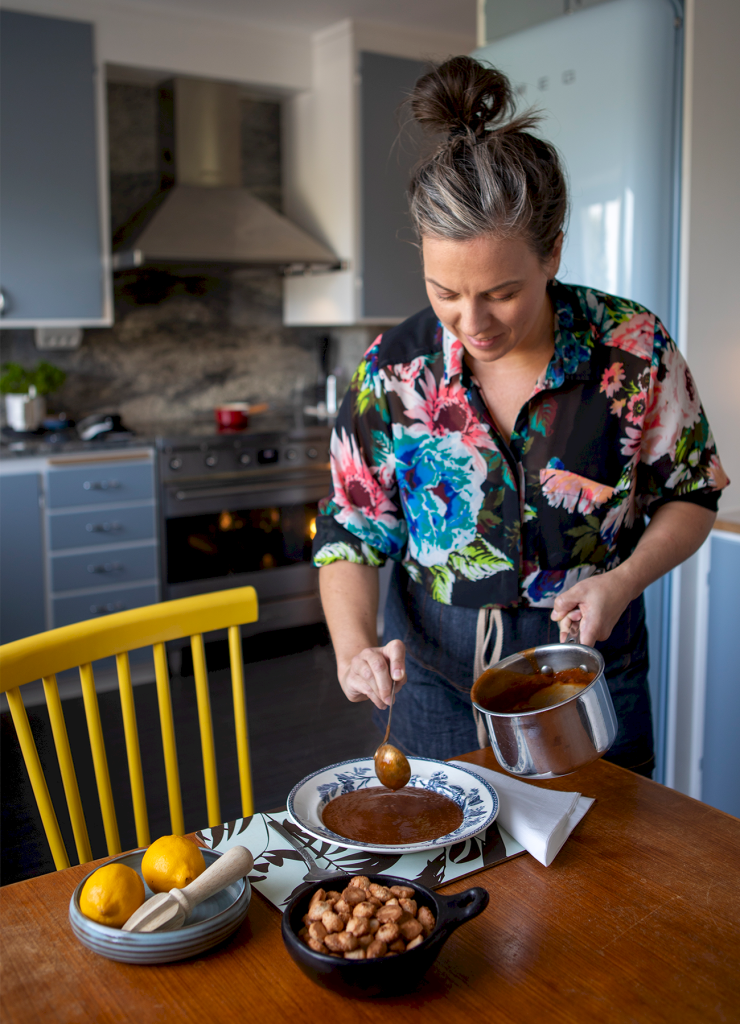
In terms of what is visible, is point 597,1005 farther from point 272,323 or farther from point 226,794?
point 272,323

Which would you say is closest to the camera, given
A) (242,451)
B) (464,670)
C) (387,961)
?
(387,961)

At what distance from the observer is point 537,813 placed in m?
0.97

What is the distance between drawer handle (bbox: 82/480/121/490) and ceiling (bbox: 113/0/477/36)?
69.0 inches

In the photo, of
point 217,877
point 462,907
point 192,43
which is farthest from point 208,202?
point 462,907

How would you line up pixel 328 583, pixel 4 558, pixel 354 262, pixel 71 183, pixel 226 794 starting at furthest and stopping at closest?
1. pixel 354 262
2. pixel 71 183
3. pixel 4 558
4. pixel 226 794
5. pixel 328 583

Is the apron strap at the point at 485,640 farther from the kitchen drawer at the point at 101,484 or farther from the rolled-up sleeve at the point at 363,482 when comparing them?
the kitchen drawer at the point at 101,484

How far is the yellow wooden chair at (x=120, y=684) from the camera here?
109 centimetres

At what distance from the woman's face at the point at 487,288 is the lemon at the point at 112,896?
27.7 inches

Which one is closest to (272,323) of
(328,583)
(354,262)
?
(354,262)

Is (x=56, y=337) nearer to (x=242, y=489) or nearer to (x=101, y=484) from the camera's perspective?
(x=101, y=484)

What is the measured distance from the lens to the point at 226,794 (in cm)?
254

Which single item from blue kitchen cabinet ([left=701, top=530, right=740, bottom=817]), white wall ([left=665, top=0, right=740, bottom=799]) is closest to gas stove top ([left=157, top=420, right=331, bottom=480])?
white wall ([left=665, top=0, right=740, bottom=799])

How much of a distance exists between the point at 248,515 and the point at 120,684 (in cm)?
241

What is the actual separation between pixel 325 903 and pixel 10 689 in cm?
52
